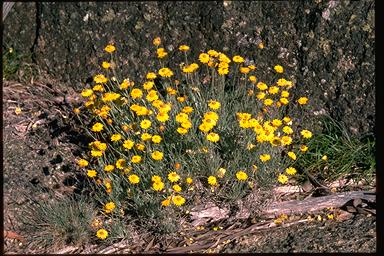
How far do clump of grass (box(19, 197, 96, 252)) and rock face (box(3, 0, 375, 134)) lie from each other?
1.42 m


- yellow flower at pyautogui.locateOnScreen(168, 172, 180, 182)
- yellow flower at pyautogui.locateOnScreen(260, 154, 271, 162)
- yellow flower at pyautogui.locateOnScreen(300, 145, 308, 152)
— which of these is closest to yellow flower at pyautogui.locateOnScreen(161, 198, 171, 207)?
yellow flower at pyautogui.locateOnScreen(168, 172, 180, 182)

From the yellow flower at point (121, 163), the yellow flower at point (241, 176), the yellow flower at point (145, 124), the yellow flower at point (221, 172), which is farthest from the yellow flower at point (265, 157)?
the yellow flower at point (121, 163)

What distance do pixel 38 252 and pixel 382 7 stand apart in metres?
3.02

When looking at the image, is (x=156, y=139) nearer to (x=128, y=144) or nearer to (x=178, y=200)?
(x=128, y=144)

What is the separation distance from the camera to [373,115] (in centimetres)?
533

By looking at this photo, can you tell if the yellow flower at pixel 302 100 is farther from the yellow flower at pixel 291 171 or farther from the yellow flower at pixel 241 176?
the yellow flower at pixel 241 176

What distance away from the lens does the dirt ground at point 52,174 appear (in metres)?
4.36

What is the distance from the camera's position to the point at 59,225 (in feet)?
15.3

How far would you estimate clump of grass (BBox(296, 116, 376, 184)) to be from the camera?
5.08 meters

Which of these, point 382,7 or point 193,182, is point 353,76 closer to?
point 382,7

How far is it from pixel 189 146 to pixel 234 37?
1.17 m

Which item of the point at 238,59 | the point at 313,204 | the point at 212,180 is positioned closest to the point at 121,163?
the point at 212,180

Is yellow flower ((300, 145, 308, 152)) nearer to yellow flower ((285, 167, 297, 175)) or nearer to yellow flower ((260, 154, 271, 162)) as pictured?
yellow flower ((285, 167, 297, 175))

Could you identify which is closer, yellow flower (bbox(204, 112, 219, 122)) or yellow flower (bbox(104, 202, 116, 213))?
yellow flower (bbox(104, 202, 116, 213))
